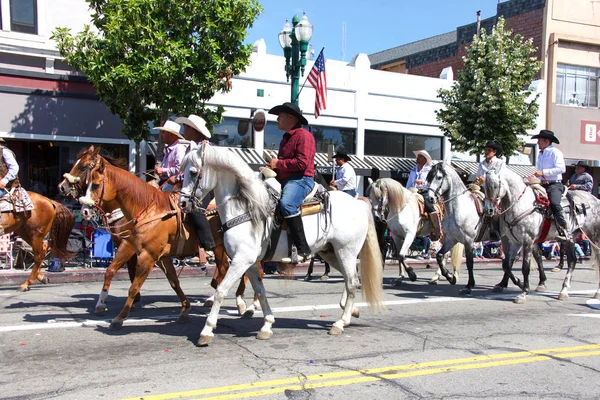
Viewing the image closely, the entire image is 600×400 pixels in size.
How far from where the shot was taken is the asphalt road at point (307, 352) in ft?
16.1

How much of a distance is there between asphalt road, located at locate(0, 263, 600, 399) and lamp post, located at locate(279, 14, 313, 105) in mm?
7792

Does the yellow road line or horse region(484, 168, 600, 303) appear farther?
horse region(484, 168, 600, 303)

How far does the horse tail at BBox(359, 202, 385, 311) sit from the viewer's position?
7.37m

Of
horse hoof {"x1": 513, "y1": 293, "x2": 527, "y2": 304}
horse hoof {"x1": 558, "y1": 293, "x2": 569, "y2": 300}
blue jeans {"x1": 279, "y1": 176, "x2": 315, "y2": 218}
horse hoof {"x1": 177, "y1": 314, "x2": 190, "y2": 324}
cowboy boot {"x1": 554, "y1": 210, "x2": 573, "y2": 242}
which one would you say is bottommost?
horse hoof {"x1": 558, "y1": 293, "x2": 569, "y2": 300}

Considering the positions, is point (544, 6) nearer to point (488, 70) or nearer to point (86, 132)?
point (488, 70)

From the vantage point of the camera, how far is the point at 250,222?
20.9 ft

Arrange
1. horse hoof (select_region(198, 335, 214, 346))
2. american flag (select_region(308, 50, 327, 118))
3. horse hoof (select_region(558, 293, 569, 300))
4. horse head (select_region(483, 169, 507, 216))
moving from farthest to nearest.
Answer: american flag (select_region(308, 50, 327, 118)) < horse hoof (select_region(558, 293, 569, 300)) < horse head (select_region(483, 169, 507, 216)) < horse hoof (select_region(198, 335, 214, 346))

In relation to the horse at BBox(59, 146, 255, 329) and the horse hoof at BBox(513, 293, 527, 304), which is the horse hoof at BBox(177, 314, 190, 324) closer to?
the horse at BBox(59, 146, 255, 329)

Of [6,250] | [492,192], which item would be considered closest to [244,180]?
[492,192]

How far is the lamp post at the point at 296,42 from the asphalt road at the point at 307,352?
7.79 m

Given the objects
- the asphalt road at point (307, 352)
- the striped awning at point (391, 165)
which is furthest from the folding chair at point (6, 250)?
the striped awning at point (391, 165)

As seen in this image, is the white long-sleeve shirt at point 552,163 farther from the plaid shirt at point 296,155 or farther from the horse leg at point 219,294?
the horse leg at point 219,294

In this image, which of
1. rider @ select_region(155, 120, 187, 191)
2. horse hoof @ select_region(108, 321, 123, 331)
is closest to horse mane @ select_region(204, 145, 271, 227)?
rider @ select_region(155, 120, 187, 191)

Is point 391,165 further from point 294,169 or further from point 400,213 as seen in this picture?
point 294,169
